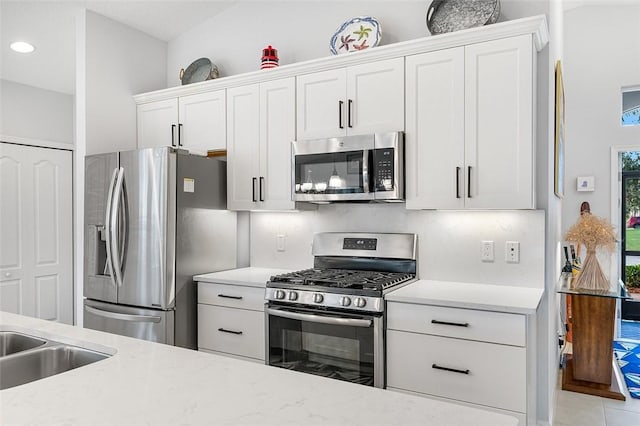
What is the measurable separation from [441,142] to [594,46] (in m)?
3.58

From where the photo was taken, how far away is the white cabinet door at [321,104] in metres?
2.98

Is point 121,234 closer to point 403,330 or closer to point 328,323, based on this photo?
point 328,323

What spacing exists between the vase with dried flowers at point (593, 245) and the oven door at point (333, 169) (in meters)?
1.49

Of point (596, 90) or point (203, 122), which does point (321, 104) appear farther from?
point (596, 90)

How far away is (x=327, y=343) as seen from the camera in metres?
2.59

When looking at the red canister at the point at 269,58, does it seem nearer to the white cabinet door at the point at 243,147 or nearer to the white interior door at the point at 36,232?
the white cabinet door at the point at 243,147

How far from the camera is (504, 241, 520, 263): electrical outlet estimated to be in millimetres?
2684

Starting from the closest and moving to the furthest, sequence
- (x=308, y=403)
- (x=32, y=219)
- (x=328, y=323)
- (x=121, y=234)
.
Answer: (x=308, y=403)
(x=328, y=323)
(x=121, y=234)
(x=32, y=219)

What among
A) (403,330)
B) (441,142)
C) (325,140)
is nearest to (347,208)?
(325,140)

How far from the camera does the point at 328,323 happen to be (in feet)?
8.35

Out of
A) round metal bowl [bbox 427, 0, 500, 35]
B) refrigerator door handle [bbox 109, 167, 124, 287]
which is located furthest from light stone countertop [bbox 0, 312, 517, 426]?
round metal bowl [bbox 427, 0, 500, 35]

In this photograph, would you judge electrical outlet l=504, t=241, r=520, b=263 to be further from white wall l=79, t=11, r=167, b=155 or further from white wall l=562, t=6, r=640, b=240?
white wall l=79, t=11, r=167, b=155

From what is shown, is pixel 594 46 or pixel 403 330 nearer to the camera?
pixel 403 330

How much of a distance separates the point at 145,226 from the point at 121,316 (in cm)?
66
